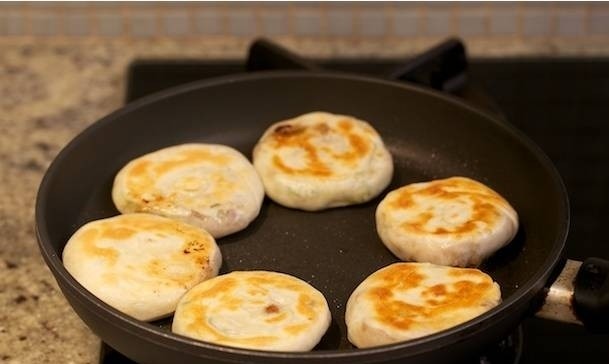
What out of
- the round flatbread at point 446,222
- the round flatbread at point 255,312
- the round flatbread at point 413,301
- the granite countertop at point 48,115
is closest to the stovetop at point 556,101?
the granite countertop at point 48,115

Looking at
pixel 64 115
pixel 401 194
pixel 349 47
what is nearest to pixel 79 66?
pixel 64 115

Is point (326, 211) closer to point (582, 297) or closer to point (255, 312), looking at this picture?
point (255, 312)

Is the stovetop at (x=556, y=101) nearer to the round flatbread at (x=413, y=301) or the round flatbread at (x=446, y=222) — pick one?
the round flatbread at (x=446, y=222)

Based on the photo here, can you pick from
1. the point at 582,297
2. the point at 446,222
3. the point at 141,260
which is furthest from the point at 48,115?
the point at 582,297

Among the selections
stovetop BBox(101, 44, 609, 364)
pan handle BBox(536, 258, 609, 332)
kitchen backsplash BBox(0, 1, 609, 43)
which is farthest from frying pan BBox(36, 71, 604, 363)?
kitchen backsplash BBox(0, 1, 609, 43)

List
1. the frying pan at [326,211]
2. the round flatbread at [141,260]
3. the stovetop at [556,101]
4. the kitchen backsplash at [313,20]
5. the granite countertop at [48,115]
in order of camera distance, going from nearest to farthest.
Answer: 1. the frying pan at [326,211]
2. the round flatbread at [141,260]
3. the granite countertop at [48,115]
4. the stovetop at [556,101]
5. the kitchen backsplash at [313,20]

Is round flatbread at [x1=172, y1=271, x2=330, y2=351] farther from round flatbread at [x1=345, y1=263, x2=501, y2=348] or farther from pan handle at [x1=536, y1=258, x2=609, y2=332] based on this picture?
pan handle at [x1=536, y1=258, x2=609, y2=332]
